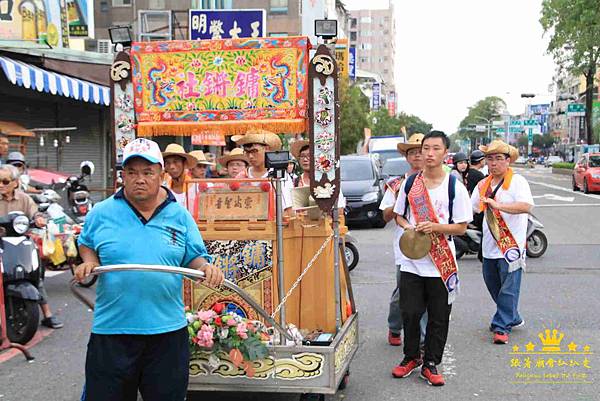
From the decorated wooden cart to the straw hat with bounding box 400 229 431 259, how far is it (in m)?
0.53

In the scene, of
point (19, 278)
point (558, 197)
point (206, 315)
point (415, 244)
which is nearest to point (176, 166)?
point (19, 278)

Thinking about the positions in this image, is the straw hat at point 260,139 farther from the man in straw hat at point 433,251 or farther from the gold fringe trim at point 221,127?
the man in straw hat at point 433,251

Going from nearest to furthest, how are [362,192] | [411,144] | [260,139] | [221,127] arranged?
[221,127]
[411,144]
[260,139]
[362,192]

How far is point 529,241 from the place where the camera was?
39.8 feet

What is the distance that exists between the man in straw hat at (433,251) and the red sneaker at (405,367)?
13cm

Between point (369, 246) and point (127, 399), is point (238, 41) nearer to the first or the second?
point (127, 399)

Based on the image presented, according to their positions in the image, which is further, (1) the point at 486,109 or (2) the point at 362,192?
(1) the point at 486,109

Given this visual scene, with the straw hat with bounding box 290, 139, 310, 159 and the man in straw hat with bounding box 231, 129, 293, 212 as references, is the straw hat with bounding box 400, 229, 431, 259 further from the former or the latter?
the man in straw hat with bounding box 231, 129, 293, 212

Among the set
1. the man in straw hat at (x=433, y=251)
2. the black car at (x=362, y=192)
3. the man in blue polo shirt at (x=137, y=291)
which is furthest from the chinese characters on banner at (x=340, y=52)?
the black car at (x=362, y=192)

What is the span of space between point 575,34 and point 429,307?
124 feet

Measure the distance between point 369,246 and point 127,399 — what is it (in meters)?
10.7

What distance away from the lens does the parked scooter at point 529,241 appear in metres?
11.9

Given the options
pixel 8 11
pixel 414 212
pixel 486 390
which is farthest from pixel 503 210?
pixel 8 11

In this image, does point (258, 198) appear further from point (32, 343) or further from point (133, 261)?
point (32, 343)
